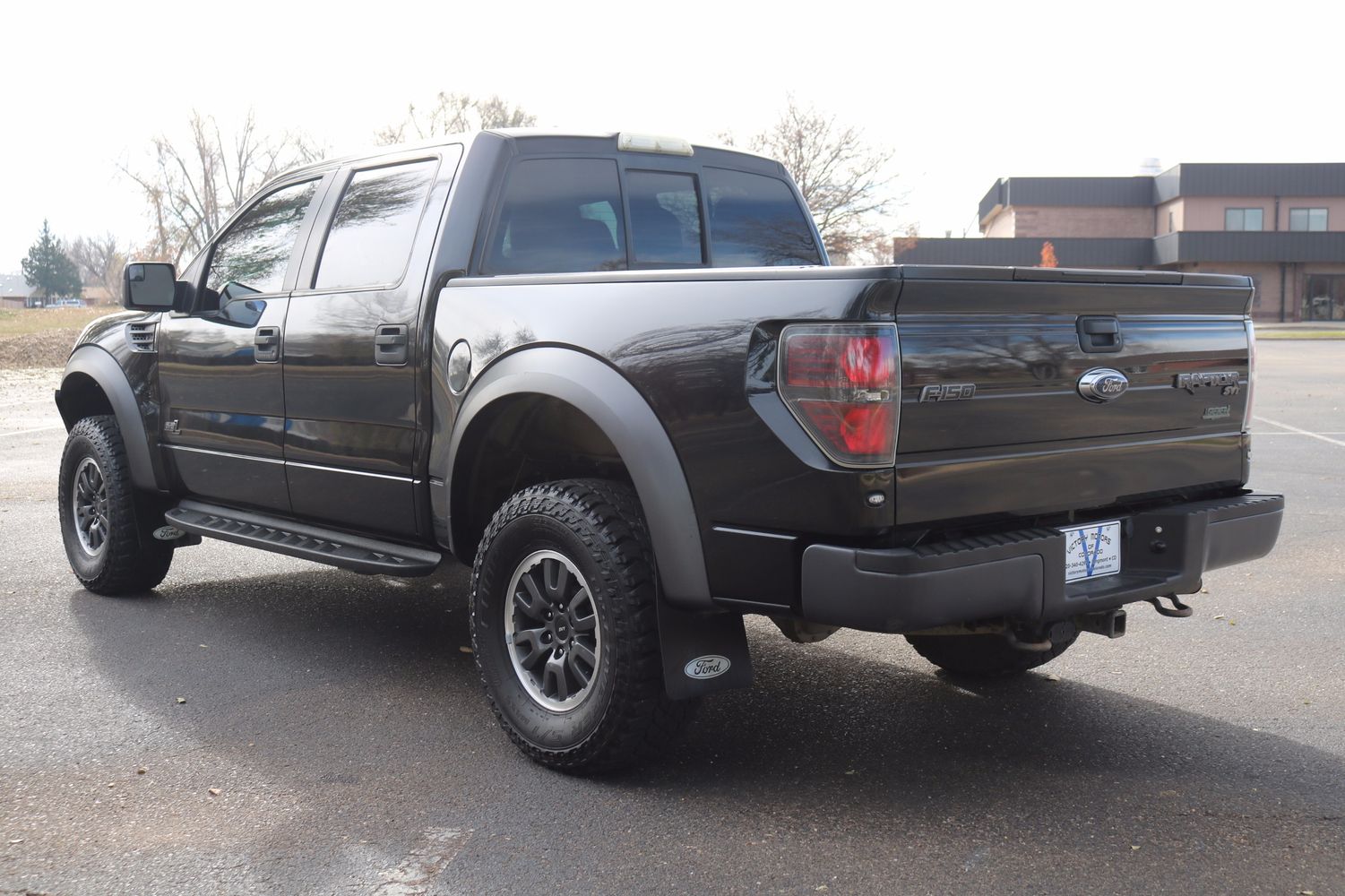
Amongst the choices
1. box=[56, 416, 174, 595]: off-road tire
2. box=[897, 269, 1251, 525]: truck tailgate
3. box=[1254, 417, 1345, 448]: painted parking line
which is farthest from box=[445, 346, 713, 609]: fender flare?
box=[1254, 417, 1345, 448]: painted parking line

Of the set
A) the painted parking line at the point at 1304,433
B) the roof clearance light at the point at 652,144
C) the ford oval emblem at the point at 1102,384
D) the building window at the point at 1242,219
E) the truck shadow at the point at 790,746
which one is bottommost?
the painted parking line at the point at 1304,433

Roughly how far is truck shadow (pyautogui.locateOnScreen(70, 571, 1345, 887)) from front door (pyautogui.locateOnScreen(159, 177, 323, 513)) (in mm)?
716

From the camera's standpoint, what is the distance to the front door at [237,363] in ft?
17.3

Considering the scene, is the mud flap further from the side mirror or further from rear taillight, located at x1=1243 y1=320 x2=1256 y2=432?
the side mirror

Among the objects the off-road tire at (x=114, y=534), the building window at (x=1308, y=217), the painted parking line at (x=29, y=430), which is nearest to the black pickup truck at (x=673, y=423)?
the off-road tire at (x=114, y=534)

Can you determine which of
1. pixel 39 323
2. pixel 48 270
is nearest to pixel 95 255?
pixel 48 270

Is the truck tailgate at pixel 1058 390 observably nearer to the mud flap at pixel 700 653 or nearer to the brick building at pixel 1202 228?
the mud flap at pixel 700 653

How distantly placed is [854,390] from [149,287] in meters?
3.72

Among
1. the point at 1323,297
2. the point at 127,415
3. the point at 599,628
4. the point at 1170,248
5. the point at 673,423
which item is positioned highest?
the point at 1170,248

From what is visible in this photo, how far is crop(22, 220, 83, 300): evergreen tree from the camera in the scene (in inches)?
4934

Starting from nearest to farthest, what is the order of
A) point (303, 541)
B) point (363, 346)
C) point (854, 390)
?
point (854, 390) < point (363, 346) < point (303, 541)

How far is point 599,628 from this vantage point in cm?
377

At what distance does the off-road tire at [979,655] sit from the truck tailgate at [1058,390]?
94 cm

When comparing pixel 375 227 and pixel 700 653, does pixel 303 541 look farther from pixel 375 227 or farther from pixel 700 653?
pixel 700 653
